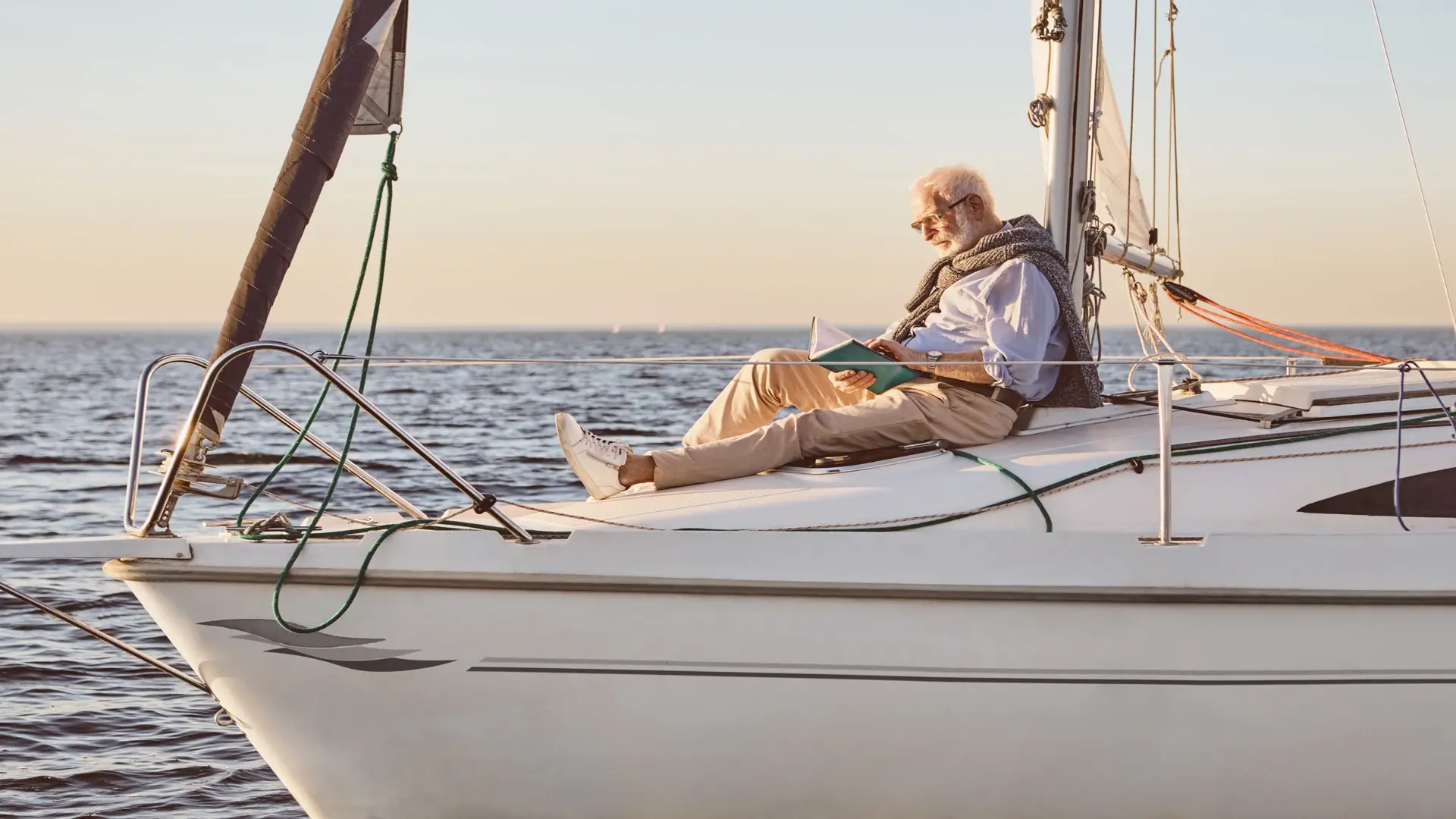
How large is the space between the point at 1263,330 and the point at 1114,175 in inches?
37.2

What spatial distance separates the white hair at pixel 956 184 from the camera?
464cm

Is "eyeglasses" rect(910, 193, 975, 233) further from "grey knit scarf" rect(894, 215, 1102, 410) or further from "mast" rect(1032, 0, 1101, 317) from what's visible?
"mast" rect(1032, 0, 1101, 317)

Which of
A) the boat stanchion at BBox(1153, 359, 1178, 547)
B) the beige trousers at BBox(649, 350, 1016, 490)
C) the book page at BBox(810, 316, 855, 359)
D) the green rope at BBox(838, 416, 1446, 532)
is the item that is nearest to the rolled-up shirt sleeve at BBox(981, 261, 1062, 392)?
the beige trousers at BBox(649, 350, 1016, 490)

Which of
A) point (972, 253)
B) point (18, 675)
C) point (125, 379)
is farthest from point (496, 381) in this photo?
point (972, 253)

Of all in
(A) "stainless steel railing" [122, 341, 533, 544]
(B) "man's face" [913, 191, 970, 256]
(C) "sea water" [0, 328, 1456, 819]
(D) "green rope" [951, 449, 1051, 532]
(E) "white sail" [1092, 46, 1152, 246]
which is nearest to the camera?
(A) "stainless steel railing" [122, 341, 533, 544]

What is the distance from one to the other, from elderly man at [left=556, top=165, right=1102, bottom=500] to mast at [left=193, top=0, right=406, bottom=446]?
881mm

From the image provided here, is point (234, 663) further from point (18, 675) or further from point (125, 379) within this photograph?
point (125, 379)

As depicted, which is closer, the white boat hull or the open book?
the white boat hull

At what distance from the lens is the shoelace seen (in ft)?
13.2

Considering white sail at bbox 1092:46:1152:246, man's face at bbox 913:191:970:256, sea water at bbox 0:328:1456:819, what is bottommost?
sea water at bbox 0:328:1456:819

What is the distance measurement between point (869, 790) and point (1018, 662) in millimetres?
545

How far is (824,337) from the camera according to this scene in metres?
4.30

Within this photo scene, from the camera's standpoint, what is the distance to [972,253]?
4605 millimetres

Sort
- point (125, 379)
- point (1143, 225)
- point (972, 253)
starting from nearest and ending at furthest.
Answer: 1. point (972, 253)
2. point (1143, 225)
3. point (125, 379)
